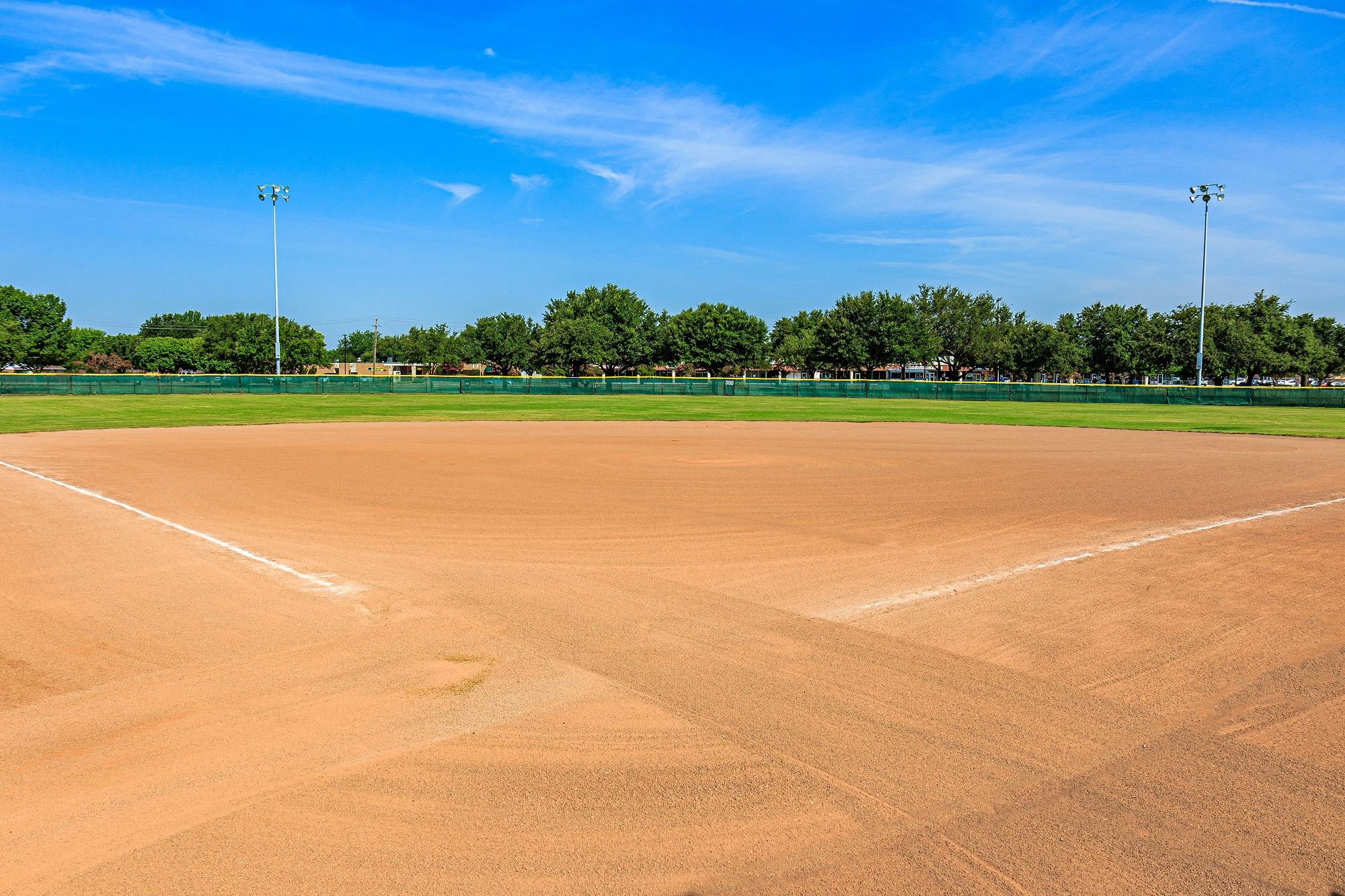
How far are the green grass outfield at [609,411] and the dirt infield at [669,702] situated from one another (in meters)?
25.2

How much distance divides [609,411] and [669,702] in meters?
38.7

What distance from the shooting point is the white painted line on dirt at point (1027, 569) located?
7.11m

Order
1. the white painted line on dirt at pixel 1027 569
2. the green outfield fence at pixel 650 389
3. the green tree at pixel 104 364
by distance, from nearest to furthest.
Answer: the white painted line on dirt at pixel 1027 569 → the green outfield fence at pixel 650 389 → the green tree at pixel 104 364

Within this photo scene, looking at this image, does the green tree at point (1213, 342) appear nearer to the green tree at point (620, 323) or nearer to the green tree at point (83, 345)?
the green tree at point (620, 323)

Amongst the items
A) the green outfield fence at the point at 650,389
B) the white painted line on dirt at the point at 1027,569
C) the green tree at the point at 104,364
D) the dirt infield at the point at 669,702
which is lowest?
the dirt infield at the point at 669,702

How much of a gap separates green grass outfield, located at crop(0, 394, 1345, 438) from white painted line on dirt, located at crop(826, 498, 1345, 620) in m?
23.3

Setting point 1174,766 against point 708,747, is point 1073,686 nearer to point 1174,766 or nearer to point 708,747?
point 1174,766

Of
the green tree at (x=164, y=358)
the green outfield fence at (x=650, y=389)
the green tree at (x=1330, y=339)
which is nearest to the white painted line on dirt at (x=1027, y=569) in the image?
the green outfield fence at (x=650, y=389)

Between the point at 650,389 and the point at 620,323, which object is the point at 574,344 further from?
the point at 650,389

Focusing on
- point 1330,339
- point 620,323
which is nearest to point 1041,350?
point 1330,339

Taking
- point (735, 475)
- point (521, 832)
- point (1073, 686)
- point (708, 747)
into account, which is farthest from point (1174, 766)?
point (735, 475)

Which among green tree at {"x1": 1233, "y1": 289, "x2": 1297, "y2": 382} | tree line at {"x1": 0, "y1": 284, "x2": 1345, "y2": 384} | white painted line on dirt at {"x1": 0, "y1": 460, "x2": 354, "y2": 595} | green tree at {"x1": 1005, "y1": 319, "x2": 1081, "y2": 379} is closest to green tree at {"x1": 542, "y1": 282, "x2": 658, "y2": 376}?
tree line at {"x1": 0, "y1": 284, "x2": 1345, "y2": 384}

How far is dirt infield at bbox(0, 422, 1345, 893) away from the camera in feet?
11.6

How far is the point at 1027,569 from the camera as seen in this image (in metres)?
8.64
